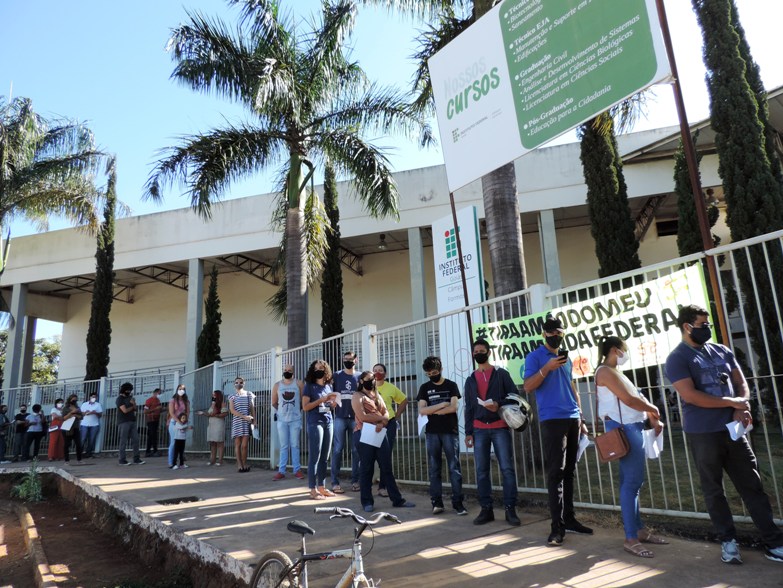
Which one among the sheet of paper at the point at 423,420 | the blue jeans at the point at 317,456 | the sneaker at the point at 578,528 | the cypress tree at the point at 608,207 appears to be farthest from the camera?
the cypress tree at the point at 608,207

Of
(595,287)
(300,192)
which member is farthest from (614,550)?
(300,192)

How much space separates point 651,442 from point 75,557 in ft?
20.3

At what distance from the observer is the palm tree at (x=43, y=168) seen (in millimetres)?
18297

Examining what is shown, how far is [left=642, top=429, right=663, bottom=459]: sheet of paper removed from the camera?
4.22 metres

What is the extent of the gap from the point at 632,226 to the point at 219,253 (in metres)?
14.7

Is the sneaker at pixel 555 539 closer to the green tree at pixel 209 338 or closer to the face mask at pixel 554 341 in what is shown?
the face mask at pixel 554 341

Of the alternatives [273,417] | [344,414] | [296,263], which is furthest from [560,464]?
[296,263]

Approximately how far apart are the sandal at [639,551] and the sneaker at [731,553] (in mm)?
459

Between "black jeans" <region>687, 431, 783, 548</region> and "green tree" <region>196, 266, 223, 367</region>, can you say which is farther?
"green tree" <region>196, 266, 223, 367</region>

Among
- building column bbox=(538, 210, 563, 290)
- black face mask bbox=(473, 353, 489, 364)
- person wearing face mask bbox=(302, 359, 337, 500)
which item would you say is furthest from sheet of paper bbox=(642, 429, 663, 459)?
building column bbox=(538, 210, 563, 290)

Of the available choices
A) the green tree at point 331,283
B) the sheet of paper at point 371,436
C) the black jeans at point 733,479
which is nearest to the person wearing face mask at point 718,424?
the black jeans at point 733,479

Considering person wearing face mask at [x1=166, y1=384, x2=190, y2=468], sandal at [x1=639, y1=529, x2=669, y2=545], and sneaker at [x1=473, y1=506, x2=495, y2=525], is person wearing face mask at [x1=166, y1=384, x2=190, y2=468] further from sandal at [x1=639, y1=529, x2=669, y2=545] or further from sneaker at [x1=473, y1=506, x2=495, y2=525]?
sandal at [x1=639, y1=529, x2=669, y2=545]

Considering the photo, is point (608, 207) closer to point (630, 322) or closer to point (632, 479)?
point (630, 322)

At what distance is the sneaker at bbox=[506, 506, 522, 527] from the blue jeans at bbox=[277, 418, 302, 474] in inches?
163
